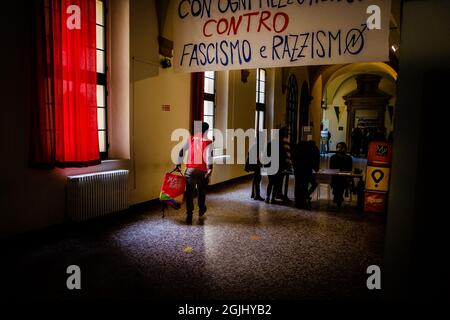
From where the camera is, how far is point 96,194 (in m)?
4.81

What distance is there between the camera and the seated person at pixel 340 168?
21.2 feet

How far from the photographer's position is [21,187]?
4.02 meters

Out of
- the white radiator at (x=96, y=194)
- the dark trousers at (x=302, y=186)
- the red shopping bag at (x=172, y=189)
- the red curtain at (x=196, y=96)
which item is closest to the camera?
the white radiator at (x=96, y=194)

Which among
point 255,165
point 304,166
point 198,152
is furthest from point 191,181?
point 304,166

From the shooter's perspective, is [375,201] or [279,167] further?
[279,167]

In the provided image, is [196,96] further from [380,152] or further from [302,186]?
[380,152]

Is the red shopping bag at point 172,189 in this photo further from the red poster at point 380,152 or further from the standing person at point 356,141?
the standing person at point 356,141

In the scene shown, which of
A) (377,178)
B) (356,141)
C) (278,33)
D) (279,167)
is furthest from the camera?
(356,141)

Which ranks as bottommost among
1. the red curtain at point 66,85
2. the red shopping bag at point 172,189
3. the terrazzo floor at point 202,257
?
the terrazzo floor at point 202,257

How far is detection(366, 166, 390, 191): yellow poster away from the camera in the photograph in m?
5.86

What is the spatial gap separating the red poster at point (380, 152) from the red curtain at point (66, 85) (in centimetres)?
454

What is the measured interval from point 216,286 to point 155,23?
4654 mm

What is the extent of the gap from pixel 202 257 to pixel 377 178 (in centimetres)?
367

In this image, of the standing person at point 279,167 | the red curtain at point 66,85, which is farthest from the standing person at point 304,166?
the red curtain at point 66,85
